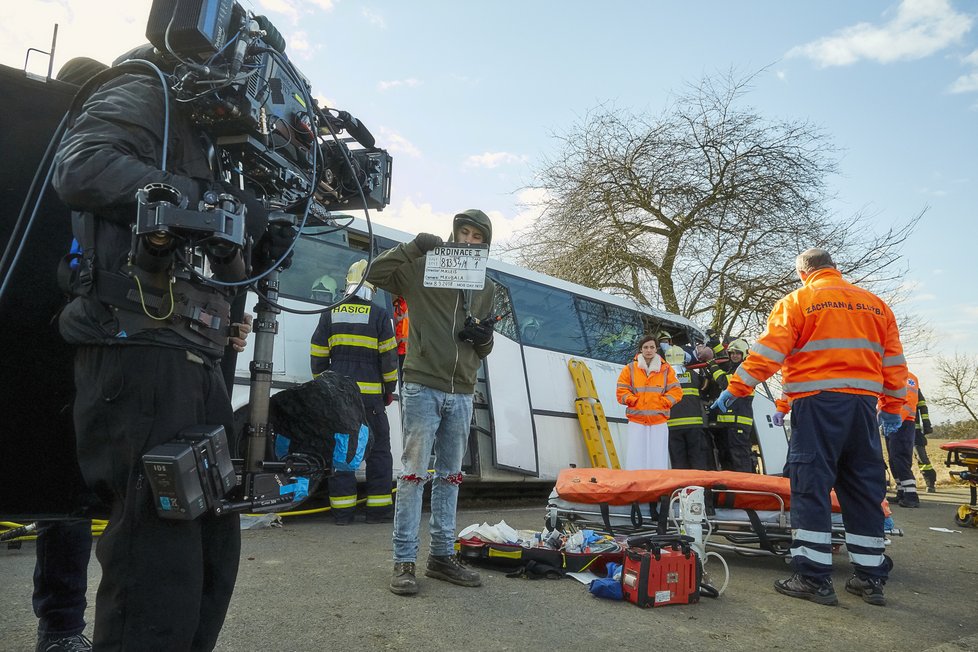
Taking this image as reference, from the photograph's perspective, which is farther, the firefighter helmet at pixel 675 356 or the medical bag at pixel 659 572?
the firefighter helmet at pixel 675 356

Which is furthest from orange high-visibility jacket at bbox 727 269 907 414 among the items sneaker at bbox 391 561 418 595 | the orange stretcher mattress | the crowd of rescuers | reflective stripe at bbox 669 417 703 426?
reflective stripe at bbox 669 417 703 426

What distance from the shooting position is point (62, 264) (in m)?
1.72

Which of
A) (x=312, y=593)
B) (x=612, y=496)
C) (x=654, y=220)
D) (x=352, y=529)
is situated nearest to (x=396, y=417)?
(x=352, y=529)

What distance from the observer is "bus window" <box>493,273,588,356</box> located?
7992mm

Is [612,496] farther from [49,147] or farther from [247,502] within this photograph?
[49,147]

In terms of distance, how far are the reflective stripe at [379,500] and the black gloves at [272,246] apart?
4.03m

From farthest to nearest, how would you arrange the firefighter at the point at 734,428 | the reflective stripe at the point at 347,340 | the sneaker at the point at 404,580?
the firefighter at the point at 734,428 → the reflective stripe at the point at 347,340 → the sneaker at the point at 404,580

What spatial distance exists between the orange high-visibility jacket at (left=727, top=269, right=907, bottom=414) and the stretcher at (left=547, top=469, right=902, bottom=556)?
80 centimetres

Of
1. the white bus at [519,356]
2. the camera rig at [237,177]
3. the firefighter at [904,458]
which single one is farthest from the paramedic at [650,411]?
the camera rig at [237,177]

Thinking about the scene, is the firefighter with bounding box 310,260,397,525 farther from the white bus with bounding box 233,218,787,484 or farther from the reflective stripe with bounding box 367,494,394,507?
the white bus with bounding box 233,218,787,484

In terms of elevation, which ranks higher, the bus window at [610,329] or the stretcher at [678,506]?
the bus window at [610,329]

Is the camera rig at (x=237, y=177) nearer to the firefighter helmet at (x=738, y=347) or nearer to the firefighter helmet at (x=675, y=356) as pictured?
the firefighter helmet at (x=675, y=356)

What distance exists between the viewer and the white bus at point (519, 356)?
18.6ft

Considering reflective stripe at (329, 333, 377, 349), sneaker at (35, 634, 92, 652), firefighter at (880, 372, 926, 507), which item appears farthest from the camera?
firefighter at (880, 372, 926, 507)
